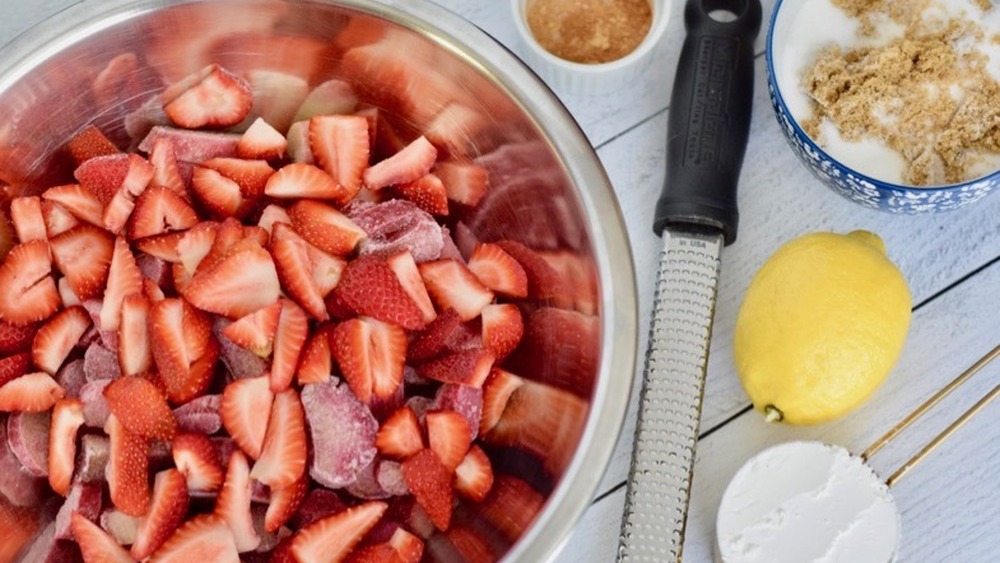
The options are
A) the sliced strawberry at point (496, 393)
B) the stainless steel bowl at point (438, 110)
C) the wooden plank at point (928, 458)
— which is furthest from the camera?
the wooden plank at point (928, 458)

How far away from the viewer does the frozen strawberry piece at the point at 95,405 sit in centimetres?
101

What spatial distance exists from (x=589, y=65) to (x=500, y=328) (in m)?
0.34

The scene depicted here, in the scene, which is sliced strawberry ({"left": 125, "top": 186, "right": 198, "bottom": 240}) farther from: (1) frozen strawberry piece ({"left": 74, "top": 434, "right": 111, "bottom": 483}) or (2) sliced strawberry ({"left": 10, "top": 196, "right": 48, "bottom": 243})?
(1) frozen strawberry piece ({"left": 74, "top": 434, "right": 111, "bottom": 483})

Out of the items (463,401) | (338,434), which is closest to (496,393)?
(463,401)

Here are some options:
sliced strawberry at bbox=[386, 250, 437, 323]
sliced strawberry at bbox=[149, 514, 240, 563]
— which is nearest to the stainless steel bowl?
sliced strawberry at bbox=[386, 250, 437, 323]

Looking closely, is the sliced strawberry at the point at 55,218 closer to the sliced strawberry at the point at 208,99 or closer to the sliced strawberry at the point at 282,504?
the sliced strawberry at the point at 208,99

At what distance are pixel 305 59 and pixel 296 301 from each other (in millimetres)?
247

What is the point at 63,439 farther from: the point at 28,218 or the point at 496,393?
the point at 496,393

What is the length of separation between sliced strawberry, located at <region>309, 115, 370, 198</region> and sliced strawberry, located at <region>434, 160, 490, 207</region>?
0.28 feet

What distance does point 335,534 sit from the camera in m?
0.98

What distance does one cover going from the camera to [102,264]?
1069 millimetres

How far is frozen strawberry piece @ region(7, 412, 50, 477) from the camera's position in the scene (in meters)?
1.03

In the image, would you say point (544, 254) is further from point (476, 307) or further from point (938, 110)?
point (938, 110)

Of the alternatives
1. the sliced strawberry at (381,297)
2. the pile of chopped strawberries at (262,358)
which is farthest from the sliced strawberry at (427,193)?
the sliced strawberry at (381,297)
